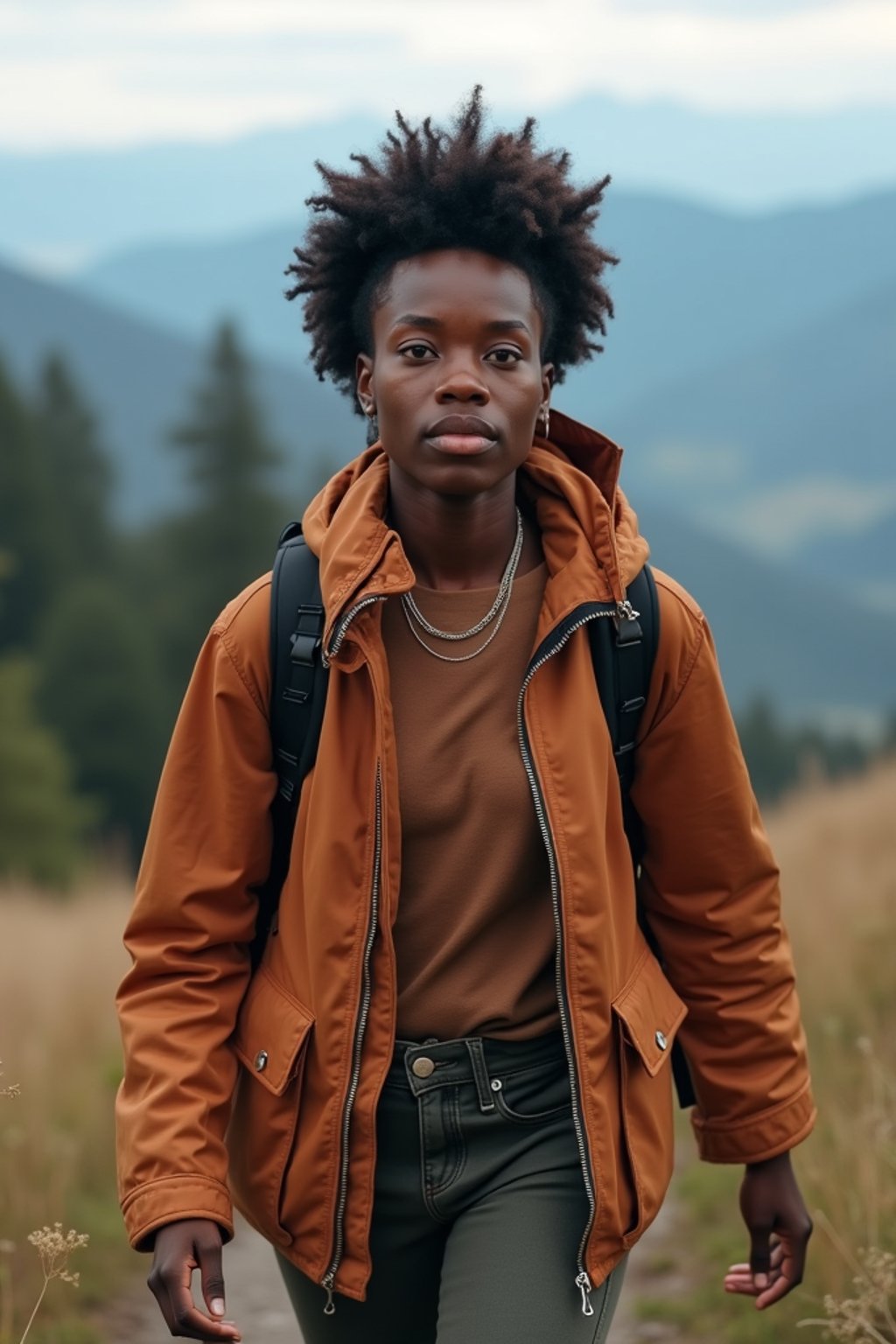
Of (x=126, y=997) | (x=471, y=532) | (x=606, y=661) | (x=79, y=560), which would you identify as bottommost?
(x=126, y=997)

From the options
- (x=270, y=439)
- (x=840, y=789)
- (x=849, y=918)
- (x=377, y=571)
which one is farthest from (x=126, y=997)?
(x=270, y=439)

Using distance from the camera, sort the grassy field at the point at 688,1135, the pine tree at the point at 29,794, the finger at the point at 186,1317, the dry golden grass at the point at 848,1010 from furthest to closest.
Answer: the pine tree at the point at 29,794 → the grassy field at the point at 688,1135 → the dry golden grass at the point at 848,1010 → the finger at the point at 186,1317

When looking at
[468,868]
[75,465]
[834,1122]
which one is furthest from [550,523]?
[75,465]

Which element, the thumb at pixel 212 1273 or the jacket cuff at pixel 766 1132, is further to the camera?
the jacket cuff at pixel 766 1132

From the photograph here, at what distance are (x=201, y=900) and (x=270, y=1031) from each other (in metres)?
0.24

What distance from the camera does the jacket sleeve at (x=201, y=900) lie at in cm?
299

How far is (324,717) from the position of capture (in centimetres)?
296

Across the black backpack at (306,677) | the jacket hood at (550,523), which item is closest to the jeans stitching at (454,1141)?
the black backpack at (306,677)

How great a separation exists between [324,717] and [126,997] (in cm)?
59

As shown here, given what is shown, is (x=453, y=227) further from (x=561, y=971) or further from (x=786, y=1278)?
(x=786, y=1278)

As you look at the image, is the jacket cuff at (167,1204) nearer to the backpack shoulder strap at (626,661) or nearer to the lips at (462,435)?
the backpack shoulder strap at (626,661)

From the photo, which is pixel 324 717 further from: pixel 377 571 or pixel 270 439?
pixel 270 439

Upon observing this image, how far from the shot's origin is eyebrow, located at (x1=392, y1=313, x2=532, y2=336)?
307 centimetres

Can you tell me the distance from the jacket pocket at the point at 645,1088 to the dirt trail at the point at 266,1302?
243cm
